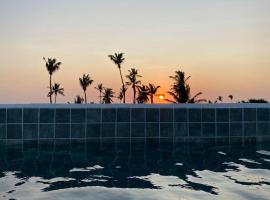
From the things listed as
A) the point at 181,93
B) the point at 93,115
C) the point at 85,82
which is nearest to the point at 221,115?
the point at 93,115

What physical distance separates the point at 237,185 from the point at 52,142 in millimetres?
11661

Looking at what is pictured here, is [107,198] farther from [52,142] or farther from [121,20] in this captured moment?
[121,20]

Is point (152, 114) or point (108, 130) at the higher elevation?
point (152, 114)

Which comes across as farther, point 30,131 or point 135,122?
point 135,122

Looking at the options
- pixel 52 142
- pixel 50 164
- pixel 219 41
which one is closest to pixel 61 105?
pixel 52 142

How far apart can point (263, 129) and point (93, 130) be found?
9.10m

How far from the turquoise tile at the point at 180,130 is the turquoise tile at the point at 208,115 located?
1127 millimetres

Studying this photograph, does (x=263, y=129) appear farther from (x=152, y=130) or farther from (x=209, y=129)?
(x=152, y=130)

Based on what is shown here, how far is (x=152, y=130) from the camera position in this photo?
19.7m

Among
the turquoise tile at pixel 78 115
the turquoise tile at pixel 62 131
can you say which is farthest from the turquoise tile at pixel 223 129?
the turquoise tile at pixel 62 131

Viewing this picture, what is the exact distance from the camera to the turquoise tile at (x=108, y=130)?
19.3m

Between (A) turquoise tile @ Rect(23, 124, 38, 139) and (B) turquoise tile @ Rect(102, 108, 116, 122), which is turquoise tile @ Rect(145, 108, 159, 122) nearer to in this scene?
(B) turquoise tile @ Rect(102, 108, 116, 122)

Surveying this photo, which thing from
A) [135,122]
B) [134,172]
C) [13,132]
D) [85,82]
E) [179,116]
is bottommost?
[134,172]

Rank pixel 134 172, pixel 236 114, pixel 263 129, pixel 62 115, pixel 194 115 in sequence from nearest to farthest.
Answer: pixel 134 172
pixel 62 115
pixel 194 115
pixel 236 114
pixel 263 129
